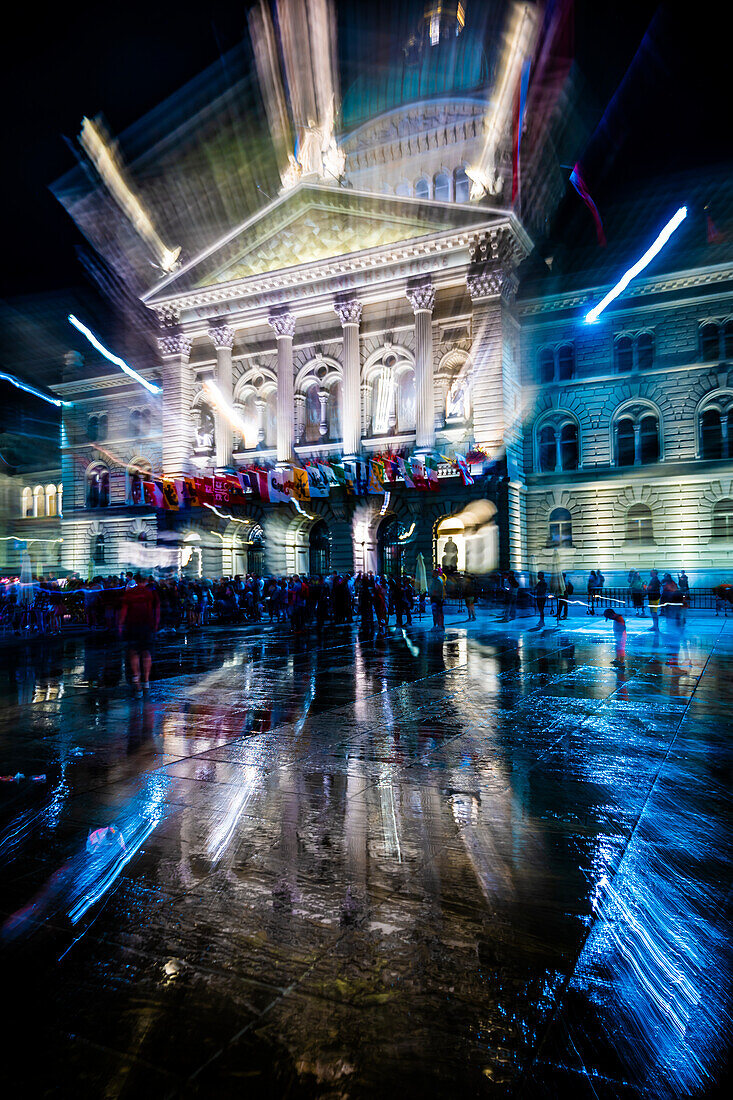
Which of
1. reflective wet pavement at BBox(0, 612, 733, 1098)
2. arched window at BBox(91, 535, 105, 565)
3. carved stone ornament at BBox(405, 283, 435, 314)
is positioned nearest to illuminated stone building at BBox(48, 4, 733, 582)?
carved stone ornament at BBox(405, 283, 435, 314)

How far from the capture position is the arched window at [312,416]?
3397cm

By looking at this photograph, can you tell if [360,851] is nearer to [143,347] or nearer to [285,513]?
[285,513]

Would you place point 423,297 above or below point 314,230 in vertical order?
below

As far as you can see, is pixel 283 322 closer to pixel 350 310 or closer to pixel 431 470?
pixel 350 310

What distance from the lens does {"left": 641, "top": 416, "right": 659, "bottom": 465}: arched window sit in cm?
3044

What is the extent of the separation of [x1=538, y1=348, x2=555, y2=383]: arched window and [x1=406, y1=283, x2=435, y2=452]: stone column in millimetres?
6450

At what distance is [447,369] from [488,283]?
14.6 feet

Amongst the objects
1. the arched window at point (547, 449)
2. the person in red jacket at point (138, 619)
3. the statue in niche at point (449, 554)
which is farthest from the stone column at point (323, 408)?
the person in red jacket at point (138, 619)

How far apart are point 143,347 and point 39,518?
1805 cm

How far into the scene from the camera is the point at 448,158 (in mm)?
36531

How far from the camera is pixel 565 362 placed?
3197 cm

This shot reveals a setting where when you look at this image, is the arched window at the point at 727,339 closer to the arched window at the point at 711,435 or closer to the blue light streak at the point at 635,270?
the arched window at the point at 711,435

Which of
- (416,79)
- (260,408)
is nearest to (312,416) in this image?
(260,408)

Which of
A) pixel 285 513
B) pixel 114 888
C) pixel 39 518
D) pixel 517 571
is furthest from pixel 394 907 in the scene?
→ pixel 39 518
